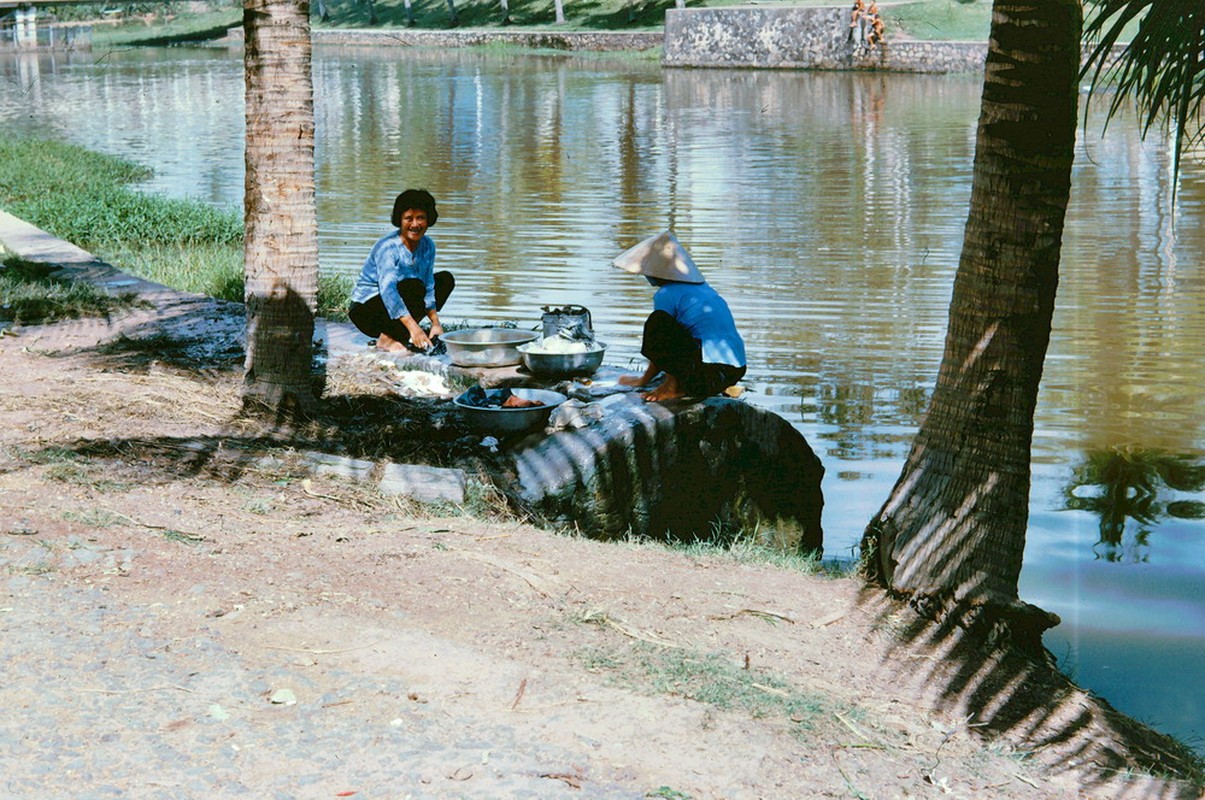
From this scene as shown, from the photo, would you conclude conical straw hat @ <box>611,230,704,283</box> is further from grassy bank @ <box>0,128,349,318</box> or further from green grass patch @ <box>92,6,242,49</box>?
green grass patch @ <box>92,6,242,49</box>

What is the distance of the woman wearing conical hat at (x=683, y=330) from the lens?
6789 mm

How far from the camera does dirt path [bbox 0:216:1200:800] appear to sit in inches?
139

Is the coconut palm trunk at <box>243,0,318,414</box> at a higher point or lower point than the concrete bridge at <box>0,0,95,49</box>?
lower

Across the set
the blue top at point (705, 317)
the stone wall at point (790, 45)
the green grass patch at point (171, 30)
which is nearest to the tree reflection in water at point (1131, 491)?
the blue top at point (705, 317)

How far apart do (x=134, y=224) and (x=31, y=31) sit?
2079 inches

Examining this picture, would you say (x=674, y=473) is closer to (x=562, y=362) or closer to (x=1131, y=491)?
(x=562, y=362)

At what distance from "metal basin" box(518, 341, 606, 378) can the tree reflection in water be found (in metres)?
2.56

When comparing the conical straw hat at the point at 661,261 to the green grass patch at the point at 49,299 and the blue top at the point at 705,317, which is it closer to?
the blue top at the point at 705,317

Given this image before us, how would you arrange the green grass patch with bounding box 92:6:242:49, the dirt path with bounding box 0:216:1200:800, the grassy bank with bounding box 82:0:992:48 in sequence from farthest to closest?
the green grass patch with bounding box 92:6:242:49 → the grassy bank with bounding box 82:0:992:48 → the dirt path with bounding box 0:216:1200:800

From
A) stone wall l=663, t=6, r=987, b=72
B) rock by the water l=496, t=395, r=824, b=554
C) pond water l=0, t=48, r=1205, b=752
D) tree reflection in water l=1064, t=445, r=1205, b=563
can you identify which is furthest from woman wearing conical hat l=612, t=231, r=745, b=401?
stone wall l=663, t=6, r=987, b=72

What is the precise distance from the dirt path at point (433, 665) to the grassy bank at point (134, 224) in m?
5.27

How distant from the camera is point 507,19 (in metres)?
57.0

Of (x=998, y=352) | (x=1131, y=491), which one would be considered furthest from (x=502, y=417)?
(x=1131, y=491)

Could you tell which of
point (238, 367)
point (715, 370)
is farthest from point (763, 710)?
point (238, 367)
